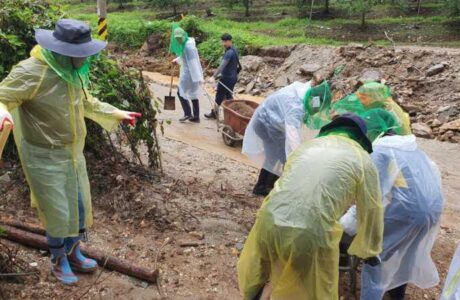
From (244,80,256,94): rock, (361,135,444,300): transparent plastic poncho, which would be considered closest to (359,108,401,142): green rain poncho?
(361,135,444,300): transparent plastic poncho

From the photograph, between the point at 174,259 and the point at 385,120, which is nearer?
the point at 385,120

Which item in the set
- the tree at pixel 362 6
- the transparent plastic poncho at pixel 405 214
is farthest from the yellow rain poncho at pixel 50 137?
the tree at pixel 362 6

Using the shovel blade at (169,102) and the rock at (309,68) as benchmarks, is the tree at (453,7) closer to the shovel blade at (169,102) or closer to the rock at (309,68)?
the rock at (309,68)

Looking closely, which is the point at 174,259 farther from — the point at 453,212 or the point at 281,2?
the point at 281,2

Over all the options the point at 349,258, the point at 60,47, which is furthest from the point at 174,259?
the point at 60,47

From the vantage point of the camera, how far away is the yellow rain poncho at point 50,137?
119 inches

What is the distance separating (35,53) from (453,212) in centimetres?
526

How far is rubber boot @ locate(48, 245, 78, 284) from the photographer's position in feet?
11.3

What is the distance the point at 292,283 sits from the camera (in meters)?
2.57

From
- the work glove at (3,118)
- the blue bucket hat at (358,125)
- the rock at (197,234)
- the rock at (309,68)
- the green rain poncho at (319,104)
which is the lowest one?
the rock at (309,68)

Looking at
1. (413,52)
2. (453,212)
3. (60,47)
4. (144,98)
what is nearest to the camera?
(60,47)

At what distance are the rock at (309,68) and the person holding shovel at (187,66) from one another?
5891 millimetres

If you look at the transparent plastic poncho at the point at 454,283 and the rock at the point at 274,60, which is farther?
the rock at the point at 274,60

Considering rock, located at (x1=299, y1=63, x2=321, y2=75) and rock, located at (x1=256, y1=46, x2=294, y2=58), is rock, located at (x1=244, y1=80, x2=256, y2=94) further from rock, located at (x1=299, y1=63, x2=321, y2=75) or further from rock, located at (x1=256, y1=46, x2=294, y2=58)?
rock, located at (x1=256, y1=46, x2=294, y2=58)
